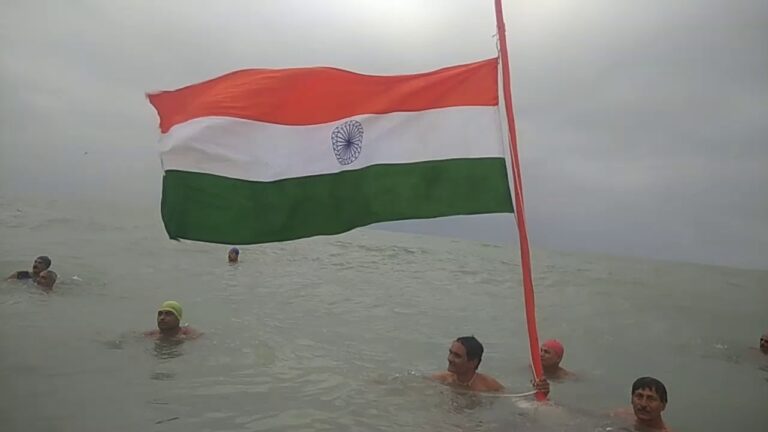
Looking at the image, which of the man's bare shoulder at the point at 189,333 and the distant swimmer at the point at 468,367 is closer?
the distant swimmer at the point at 468,367

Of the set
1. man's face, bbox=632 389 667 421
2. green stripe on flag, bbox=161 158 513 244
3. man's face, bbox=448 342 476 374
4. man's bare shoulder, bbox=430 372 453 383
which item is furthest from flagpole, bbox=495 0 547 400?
man's bare shoulder, bbox=430 372 453 383

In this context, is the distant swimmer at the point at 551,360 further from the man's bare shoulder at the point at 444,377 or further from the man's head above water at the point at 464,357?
the man's head above water at the point at 464,357

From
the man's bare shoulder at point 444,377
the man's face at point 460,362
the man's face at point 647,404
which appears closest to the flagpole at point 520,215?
the man's face at point 647,404

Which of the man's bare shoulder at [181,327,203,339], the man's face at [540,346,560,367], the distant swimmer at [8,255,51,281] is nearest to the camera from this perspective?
the man's face at [540,346,560,367]

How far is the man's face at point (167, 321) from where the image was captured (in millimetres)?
8805

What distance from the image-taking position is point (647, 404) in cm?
570

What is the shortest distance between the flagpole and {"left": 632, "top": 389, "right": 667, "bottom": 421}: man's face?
142 cm

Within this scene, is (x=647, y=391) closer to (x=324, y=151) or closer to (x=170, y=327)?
(x=324, y=151)

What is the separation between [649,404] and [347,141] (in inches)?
133

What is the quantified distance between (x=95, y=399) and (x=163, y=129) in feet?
8.62

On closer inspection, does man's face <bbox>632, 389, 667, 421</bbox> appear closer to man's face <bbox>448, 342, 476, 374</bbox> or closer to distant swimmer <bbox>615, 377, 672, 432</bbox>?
distant swimmer <bbox>615, 377, 672, 432</bbox>

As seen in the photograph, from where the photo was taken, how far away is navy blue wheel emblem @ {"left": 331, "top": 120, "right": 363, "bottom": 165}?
5196 mm

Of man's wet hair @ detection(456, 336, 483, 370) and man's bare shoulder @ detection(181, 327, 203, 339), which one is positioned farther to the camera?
man's bare shoulder @ detection(181, 327, 203, 339)

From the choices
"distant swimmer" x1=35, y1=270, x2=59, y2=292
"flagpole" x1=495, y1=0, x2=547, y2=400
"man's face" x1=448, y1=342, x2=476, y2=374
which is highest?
"flagpole" x1=495, y1=0, x2=547, y2=400
